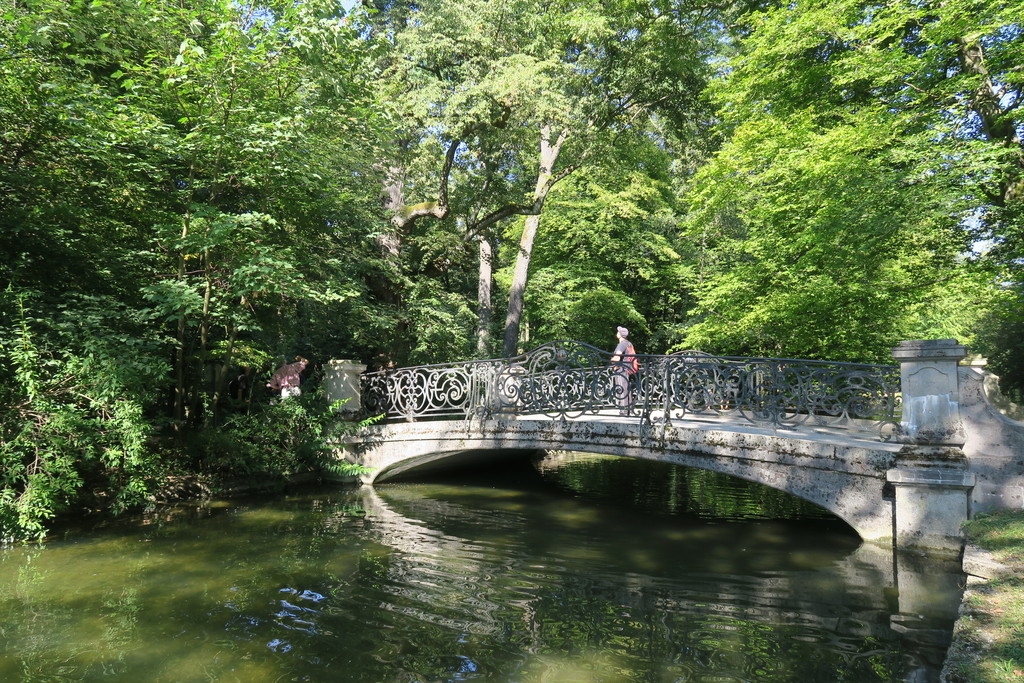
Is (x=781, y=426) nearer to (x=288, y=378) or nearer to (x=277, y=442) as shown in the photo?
(x=277, y=442)

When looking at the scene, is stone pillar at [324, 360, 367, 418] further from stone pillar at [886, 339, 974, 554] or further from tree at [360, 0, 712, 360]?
stone pillar at [886, 339, 974, 554]

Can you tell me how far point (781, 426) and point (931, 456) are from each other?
5.78 feet

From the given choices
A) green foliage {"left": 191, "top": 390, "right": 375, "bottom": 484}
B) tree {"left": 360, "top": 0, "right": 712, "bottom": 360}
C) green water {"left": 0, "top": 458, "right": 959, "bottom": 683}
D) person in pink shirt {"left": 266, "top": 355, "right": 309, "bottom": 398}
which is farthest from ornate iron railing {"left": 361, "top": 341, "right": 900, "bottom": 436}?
tree {"left": 360, "top": 0, "right": 712, "bottom": 360}

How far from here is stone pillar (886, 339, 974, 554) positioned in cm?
691

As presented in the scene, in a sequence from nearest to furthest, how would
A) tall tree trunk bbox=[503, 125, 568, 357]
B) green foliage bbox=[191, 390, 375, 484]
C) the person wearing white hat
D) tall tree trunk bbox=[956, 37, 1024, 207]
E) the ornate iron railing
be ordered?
the ornate iron railing → the person wearing white hat → tall tree trunk bbox=[956, 37, 1024, 207] → green foliage bbox=[191, 390, 375, 484] → tall tree trunk bbox=[503, 125, 568, 357]

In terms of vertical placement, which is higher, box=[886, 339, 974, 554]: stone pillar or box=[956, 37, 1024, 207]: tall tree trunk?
box=[956, 37, 1024, 207]: tall tree trunk

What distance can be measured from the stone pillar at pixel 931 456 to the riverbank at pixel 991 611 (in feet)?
2.02

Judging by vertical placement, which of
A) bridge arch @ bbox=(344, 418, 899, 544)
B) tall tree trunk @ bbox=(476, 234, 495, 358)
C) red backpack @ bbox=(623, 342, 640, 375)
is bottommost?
bridge arch @ bbox=(344, 418, 899, 544)

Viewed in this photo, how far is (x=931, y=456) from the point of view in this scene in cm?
700

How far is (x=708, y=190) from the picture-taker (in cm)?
1307

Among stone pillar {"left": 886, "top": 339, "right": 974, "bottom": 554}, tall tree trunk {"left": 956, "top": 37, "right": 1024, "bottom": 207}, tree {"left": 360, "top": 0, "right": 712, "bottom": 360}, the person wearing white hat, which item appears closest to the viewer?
stone pillar {"left": 886, "top": 339, "right": 974, "bottom": 554}

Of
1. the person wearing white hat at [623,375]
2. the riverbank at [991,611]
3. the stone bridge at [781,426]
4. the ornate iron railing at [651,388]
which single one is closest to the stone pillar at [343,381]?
the ornate iron railing at [651,388]

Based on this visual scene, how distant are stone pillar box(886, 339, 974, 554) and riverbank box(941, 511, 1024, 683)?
616 millimetres

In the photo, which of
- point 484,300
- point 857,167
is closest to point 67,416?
point 484,300
